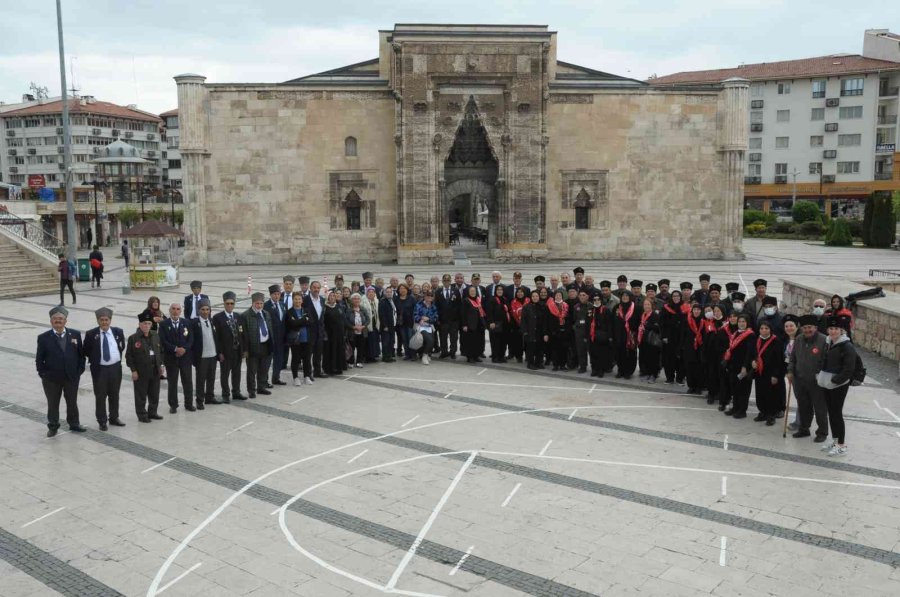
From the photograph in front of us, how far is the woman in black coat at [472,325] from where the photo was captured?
15672 mm

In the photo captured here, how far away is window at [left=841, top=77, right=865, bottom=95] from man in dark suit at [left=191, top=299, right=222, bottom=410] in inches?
2791

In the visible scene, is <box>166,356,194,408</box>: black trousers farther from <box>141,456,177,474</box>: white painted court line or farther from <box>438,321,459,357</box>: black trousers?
<box>438,321,459,357</box>: black trousers

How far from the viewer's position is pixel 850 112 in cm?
6988

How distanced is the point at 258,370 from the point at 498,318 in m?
4.86

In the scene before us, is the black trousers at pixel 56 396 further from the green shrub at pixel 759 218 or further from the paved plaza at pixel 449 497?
the green shrub at pixel 759 218

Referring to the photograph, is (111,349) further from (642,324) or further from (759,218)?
(759,218)

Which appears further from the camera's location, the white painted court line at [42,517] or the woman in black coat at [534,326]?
the woman in black coat at [534,326]

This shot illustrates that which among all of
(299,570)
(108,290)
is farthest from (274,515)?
(108,290)

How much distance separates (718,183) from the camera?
37.4m

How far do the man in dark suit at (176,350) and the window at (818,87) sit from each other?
71.0m

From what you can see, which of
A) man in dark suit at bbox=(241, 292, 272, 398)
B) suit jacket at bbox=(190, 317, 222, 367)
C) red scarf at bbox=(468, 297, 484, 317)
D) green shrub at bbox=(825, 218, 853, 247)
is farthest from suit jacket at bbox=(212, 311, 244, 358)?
green shrub at bbox=(825, 218, 853, 247)

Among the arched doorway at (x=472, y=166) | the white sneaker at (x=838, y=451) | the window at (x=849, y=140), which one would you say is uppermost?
the window at (x=849, y=140)

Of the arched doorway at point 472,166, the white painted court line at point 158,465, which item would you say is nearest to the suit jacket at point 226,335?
the white painted court line at point 158,465

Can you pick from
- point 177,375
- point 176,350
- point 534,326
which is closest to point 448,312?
point 534,326
